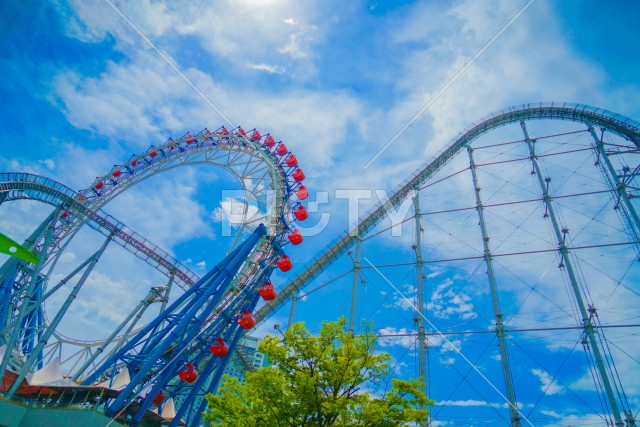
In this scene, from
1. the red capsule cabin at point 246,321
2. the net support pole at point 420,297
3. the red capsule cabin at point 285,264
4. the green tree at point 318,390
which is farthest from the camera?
the red capsule cabin at point 285,264

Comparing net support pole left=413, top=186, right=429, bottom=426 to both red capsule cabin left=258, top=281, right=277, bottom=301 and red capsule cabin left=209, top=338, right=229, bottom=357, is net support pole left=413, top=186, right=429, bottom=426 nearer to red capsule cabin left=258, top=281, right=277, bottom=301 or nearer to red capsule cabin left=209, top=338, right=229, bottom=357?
red capsule cabin left=258, top=281, right=277, bottom=301

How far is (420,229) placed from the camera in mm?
17797

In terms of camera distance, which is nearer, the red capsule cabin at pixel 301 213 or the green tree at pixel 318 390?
the green tree at pixel 318 390

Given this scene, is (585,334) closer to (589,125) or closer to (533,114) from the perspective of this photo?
(589,125)

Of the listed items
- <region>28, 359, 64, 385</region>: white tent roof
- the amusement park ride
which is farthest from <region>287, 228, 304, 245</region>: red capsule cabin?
<region>28, 359, 64, 385</region>: white tent roof

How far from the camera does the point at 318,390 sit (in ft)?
30.0

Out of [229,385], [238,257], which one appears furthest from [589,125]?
[229,385]

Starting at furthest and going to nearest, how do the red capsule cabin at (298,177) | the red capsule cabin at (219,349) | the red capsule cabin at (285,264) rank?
the red capsule cabin at (298,177), the red capsule cabin at (285,264), the red capsule cabin at (219,349)

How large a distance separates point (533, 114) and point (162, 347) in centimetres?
2116

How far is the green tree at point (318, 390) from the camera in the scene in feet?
28.8

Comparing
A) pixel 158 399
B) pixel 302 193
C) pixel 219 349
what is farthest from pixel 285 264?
pixel 158 399

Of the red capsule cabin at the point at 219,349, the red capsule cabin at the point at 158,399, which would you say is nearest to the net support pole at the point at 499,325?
the red capsule cabin at the point at 219,349

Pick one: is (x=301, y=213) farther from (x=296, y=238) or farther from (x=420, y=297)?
(x=420, y=297)

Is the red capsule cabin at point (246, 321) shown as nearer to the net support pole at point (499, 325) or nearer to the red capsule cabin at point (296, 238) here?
the red capsule cabin at point (296, 238)
